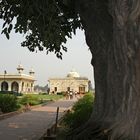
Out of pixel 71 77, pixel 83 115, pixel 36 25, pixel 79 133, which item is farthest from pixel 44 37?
pixel 71 77

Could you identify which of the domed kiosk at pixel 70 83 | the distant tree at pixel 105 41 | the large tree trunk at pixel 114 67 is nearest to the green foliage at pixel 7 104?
the distant tree at pixel 105 41

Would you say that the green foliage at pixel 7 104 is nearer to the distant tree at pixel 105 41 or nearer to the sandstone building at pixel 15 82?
the distant tree at pixel 105 41

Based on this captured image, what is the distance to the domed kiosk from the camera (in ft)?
350

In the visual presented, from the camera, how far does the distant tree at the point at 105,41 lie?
731 cm

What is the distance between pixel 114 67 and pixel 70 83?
323ft

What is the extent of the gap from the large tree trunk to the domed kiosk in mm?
94684

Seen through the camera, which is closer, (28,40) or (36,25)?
(36,25)

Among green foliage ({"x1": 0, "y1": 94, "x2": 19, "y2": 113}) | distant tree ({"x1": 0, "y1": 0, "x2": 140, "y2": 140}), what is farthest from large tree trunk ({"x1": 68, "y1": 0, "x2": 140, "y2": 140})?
green foliage ({"x1": 0, "y1": 94, "x2": 19, "y2": 113})

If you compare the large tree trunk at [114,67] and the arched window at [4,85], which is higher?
the arched window at [4,85]

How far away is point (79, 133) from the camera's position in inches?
350

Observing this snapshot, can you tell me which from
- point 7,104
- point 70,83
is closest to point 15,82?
point 70,83

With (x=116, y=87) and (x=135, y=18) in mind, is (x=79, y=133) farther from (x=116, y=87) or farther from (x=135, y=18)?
(x=135, y=18)

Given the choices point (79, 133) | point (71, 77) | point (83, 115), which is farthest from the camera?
point (71, 77)

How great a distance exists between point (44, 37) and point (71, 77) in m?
96.1
